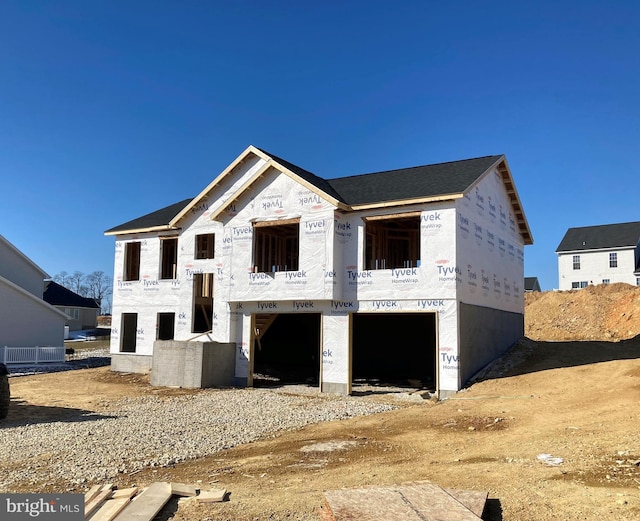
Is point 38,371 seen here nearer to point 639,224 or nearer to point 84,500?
point 84,500

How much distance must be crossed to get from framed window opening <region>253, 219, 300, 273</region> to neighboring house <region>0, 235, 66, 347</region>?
A: 52.1 ft

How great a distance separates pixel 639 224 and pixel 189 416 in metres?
54.8

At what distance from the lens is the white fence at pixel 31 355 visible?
28.6 meters

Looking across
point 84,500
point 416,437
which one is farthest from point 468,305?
point 84,500

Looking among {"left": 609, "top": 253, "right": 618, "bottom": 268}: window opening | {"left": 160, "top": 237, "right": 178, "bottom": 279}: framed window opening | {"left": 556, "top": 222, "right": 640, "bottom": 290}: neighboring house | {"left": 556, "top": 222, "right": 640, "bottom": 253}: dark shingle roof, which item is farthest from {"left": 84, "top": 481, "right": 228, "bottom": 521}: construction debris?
{"left": 609, "top": 253, "right": 618, "bottom": 268}: window opening

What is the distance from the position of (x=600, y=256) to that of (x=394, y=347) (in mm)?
37610

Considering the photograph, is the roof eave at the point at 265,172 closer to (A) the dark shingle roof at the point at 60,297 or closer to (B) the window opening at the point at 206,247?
(B) the window opening at the point at 206,247

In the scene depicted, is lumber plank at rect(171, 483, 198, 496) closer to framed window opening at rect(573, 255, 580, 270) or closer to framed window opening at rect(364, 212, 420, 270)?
framed window opening at rect(364, 212, 420, 270)

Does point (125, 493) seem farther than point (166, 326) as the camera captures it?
No

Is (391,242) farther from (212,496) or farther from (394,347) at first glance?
(212,496)

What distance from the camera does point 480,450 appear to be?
984 cm

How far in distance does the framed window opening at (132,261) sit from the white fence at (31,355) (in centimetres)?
691

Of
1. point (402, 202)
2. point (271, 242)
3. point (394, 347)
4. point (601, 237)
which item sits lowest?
point (394, 347)

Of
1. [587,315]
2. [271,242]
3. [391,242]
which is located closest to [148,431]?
[271,242]
